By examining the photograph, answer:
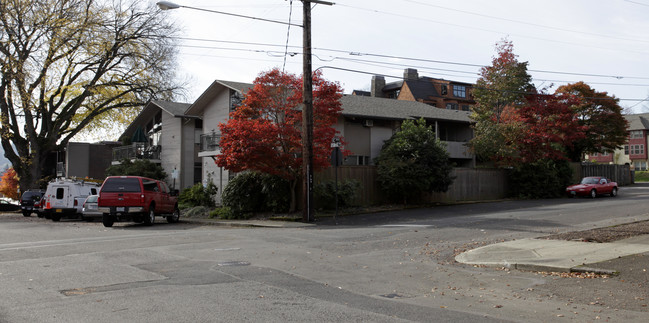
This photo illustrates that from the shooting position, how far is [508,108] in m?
33.3

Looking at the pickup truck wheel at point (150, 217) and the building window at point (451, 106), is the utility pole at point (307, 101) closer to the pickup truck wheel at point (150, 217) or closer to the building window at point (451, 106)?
the pickup truck wheel at point (150, 217)

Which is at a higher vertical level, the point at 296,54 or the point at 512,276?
the point at 296,54

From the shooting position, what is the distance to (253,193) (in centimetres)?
2397

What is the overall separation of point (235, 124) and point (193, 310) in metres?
15.2

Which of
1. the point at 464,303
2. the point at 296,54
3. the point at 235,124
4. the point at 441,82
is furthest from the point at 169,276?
the point at 441,82

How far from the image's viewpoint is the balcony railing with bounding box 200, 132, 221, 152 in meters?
29.8

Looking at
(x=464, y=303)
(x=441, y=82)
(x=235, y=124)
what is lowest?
(x=464, y=303)

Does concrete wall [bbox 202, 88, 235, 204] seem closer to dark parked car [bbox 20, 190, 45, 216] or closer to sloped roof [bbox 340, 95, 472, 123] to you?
sloped roof [bbox 340, 95, 472, 123]

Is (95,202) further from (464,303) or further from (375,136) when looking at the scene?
(464,303)

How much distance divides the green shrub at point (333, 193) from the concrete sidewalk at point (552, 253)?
12.0 metres

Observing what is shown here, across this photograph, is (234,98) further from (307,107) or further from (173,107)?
(307,107)

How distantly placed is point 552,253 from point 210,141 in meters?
23.0

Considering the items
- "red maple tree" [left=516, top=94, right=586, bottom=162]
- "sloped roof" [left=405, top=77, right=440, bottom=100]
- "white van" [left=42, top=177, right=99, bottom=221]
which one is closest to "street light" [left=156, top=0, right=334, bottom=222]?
"white van" [left=42, top=177, right=99, bottom=221]

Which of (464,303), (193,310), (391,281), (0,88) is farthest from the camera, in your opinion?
(0,88)
